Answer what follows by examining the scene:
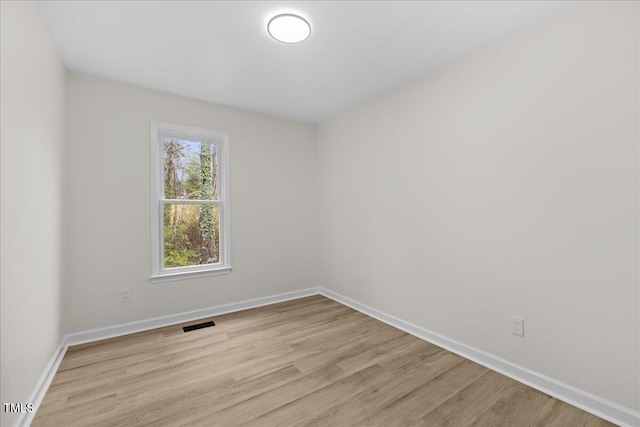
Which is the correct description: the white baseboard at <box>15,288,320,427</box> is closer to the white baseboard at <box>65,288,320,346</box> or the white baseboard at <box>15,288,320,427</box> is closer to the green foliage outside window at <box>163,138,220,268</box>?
the white baseboard at <box>65,288,320,346</box>

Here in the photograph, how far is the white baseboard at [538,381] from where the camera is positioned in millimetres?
1560

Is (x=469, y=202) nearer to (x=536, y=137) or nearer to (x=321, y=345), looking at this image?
(x=536, y=137)

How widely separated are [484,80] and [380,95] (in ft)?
3.69

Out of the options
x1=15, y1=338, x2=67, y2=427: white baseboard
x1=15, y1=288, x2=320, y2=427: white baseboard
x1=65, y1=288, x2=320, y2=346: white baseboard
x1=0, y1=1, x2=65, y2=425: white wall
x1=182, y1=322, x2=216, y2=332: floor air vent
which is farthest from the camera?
x1=182, y1=322, x2=216, y2=332: floor air vent

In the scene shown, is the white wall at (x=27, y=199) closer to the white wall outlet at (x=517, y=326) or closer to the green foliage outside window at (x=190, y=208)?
the green foliage outside window at (x=190, y=208)

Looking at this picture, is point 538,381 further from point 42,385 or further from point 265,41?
point 42,385

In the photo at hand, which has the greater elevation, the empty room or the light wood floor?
the empty room

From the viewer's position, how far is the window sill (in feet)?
9.50

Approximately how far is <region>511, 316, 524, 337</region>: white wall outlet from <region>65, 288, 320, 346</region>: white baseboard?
2514mm

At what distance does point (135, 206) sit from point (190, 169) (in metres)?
0.71

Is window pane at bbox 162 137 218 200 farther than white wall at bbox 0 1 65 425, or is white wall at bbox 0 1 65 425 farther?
window pane at bbox 162 137 218 200

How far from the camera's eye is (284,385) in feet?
6.24

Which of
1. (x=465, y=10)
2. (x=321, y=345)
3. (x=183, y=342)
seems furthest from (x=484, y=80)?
(x=183, y=342)

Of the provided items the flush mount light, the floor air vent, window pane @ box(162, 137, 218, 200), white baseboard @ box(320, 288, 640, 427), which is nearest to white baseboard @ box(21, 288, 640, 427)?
white baseboard @ box(320, 288, 640, 427)
